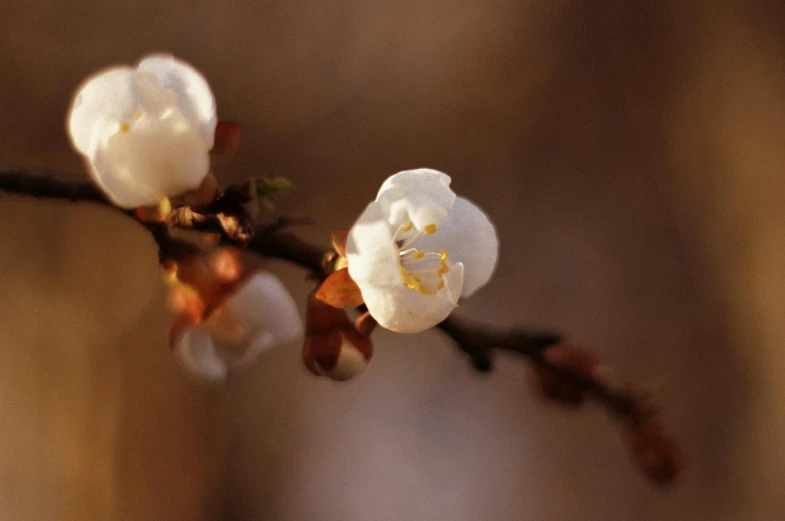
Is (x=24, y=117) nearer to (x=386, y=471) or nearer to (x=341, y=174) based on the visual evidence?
(x=341, y=174)

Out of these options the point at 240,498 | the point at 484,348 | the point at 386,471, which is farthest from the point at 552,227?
the point at 484,348

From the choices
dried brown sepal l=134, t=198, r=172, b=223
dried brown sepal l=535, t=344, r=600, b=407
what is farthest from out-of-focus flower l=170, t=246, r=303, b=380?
dried brown sepal l=535, t=344, r=600, b=407

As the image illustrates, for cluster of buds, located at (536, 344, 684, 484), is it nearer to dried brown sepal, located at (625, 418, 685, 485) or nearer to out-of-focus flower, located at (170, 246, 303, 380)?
dried brown sepal, located at (625, 418, 685, 485)

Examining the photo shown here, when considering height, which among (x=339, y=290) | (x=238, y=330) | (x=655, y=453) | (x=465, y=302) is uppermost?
(x=339, y=290)

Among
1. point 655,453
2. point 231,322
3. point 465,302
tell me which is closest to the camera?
point 231,322

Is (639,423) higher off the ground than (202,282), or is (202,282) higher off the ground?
(202,282)

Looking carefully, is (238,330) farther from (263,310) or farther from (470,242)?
(470,242)

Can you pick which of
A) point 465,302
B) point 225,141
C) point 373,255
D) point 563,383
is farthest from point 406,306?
point 465,302

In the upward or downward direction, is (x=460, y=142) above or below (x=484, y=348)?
below

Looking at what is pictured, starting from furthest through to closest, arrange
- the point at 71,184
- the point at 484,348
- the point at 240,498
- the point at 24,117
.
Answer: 1. the point at 240,498
2. the point at 24,117
3. the point at 484,348
4. the point at 71,184
